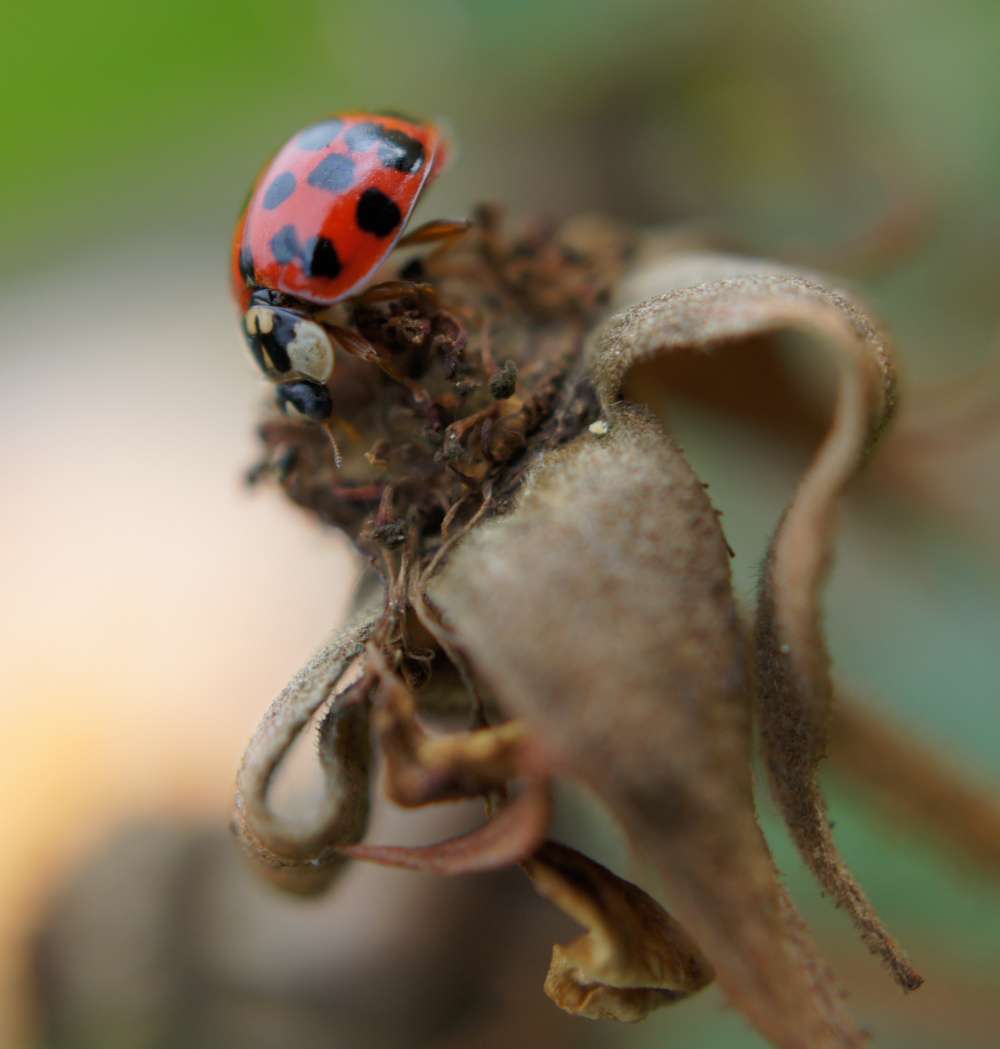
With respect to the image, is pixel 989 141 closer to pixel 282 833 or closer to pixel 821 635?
pixel 821 635

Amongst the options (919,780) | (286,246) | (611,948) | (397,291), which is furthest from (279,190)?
(919,780)

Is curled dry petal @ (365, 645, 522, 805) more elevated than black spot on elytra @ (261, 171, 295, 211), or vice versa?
black spot on elytra @ (261, 171, 295, 211)

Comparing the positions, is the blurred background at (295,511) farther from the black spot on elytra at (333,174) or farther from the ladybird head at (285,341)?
the black spot on elytra at (333,174)

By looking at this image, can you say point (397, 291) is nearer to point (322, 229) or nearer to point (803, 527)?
point (322, 229)

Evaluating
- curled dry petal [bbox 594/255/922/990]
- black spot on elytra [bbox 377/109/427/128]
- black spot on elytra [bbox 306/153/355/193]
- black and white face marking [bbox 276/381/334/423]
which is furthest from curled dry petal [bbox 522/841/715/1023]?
black spot on elytra [bbox 377/109/427/128]

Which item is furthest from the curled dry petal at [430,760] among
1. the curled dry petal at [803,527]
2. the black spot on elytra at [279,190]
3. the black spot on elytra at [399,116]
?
the black spot on elytra at [399,116]

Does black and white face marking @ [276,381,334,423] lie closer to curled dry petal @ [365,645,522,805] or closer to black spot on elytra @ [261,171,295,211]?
black spot on elytra @ [261,171,295,211]

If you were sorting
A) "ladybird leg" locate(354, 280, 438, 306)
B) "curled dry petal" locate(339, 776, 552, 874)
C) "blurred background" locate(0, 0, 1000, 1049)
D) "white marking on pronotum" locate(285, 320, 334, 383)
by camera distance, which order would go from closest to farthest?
"curled dry petal" locate(339, 776, 552, 874), "ladybird leg" locate(354, 280, 438, 306), "white marking on pronotum" locate(285, 320, 334, 383), "blurred background" locate(0, 0, 1000, 1049)
